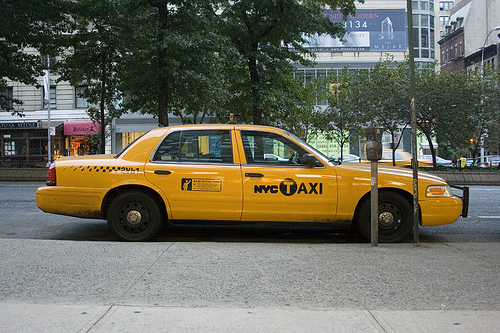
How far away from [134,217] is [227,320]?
3.50m

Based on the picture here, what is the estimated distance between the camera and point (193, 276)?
481 centimetres

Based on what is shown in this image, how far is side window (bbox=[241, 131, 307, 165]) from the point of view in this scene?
702 cm

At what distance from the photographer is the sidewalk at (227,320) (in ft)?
11.6

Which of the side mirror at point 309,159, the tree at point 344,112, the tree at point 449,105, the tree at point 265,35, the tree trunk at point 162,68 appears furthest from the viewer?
the tree at point 344,112

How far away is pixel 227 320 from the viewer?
146 inches

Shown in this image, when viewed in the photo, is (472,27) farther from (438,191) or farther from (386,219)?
(386,219)

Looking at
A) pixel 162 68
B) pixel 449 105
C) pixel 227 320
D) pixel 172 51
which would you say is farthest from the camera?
pixel 449 105

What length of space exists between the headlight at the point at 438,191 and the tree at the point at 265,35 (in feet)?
45.7

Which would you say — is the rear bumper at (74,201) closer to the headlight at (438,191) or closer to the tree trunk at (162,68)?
the headlight at (438,191)

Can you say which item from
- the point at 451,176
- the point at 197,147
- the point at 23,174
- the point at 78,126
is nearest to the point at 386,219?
the point at 197,147

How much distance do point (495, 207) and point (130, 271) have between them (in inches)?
398

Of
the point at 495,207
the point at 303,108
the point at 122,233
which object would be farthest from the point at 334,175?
the point at 303,108

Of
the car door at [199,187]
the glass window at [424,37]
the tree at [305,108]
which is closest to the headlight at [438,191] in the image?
the car door at [199,187]

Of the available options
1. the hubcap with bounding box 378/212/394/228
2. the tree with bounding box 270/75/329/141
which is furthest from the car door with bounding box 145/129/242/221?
the tree with bounding box 270/75/329/141
